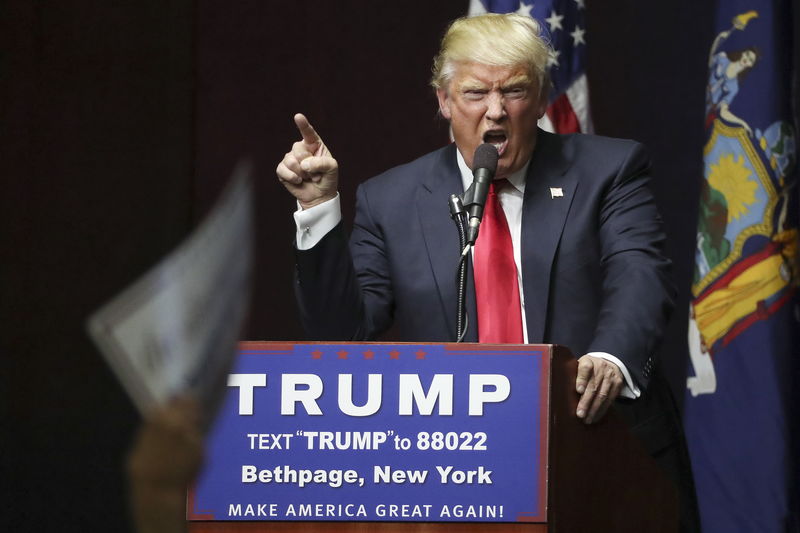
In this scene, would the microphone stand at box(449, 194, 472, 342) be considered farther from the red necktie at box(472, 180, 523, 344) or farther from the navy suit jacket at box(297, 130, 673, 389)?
the red necktie at box(472, 180, 523, 344)

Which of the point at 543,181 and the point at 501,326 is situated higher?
the point at 543,181

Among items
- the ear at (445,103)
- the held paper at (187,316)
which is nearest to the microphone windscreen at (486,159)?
the ear at (445,103)

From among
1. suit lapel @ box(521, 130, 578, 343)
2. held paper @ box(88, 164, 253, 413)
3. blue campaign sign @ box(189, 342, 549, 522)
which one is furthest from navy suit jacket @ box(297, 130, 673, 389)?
held paper @ box(88, 164, 253, 413)

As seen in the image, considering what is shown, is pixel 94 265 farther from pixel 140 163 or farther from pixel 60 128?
pixel 60 128

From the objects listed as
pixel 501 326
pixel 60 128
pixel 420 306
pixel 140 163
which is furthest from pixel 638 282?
pixel 60 128

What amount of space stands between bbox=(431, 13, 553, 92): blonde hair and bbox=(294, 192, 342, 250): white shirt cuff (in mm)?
551

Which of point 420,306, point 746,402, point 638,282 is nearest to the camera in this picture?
point 638,282

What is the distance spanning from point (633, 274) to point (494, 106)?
16.2 inches

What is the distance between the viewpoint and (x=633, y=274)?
6.47ft

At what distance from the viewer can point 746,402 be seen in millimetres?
3379

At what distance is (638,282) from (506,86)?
1.48 feet

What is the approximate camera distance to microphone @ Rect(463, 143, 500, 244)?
1632mm

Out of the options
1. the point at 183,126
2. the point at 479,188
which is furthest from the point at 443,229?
the point at 183,126

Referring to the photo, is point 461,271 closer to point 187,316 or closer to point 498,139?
point 498,139
